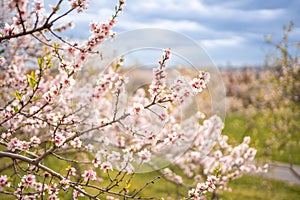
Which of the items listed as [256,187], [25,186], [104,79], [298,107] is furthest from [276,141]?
[25,186]

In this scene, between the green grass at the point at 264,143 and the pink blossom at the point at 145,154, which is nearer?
the pink blossom at the point at 145,154

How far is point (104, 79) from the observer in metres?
3.85

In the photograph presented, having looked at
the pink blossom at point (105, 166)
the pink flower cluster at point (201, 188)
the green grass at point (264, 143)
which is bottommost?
the green grass at point (264, 143)

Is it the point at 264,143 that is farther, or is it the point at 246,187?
the point at 246,187

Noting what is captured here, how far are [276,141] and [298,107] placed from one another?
1038 mm

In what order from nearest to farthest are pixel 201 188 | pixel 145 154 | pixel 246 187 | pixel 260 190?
pixel 201 188, pixel 145 154, pixel 260 190, pixel 246 187

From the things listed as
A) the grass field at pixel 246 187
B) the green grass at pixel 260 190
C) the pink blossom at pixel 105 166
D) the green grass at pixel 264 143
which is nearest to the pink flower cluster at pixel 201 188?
the pink blossom at pixel 105 166

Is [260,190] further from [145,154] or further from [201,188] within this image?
[201,188]

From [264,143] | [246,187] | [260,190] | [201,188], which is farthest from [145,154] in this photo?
[246,187]

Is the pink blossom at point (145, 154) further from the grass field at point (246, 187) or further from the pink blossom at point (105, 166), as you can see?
the grass field at point (246, 187)

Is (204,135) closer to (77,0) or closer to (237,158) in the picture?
(237,158)

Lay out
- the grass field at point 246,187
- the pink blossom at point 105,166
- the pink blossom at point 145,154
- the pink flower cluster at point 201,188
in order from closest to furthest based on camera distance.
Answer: the pink flower cluster at point 201,188 → the pink blossom at point 105,166 → the pink blossom at point 145,154 → the grass field at point 246,187

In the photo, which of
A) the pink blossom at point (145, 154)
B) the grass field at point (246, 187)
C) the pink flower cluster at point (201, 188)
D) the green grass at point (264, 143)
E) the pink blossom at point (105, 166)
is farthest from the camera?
the grass field at point (246, 187)

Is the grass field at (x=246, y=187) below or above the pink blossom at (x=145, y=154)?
below
